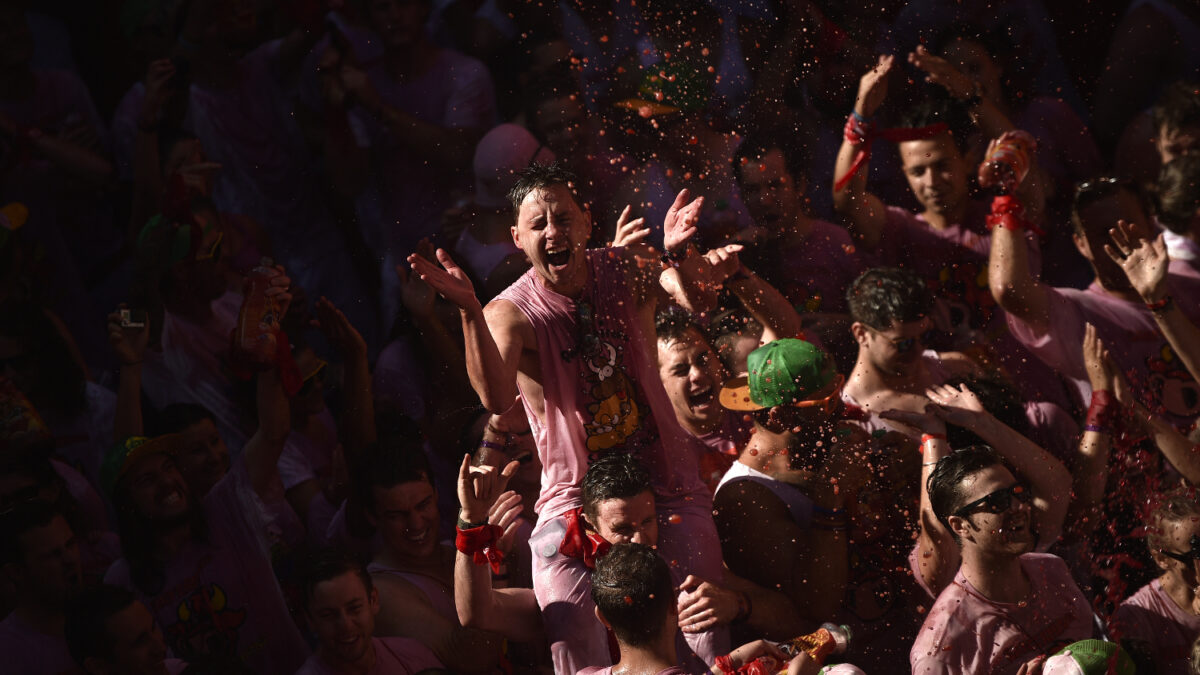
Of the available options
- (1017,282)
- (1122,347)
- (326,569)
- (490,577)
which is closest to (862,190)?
(1017,282)

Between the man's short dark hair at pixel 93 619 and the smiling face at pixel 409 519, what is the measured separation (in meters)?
0.68

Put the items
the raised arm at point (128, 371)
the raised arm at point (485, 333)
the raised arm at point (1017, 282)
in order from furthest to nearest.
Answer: the raised arm at point (128, 371)
the raised arm at point (1017, 282)
the raised arm at point (485, 333)

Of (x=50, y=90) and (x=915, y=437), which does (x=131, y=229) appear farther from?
(x=915, y=437)

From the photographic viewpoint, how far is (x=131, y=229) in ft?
15.8

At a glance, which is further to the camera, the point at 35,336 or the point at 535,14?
the point at 535,14

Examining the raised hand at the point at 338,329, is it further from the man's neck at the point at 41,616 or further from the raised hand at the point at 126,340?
the man's neck at the point at 41,616

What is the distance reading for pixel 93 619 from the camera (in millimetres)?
3354

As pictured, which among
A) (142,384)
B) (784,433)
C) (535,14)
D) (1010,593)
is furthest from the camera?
(535,14)

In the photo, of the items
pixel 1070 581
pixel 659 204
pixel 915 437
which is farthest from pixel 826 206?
pixel 1070 581

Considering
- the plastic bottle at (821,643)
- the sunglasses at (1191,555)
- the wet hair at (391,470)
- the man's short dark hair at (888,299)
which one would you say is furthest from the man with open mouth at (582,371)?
the sunglasses at (1191,555)

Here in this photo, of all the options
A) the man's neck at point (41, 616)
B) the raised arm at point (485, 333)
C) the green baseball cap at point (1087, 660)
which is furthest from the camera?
the man's neck at point (41, 616)

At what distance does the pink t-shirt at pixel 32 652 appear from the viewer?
3.41 m

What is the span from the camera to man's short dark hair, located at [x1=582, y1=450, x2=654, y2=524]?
10.6 ft

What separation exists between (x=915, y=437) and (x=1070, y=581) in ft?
1.75
